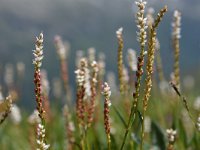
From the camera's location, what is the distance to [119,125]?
41.4 feet

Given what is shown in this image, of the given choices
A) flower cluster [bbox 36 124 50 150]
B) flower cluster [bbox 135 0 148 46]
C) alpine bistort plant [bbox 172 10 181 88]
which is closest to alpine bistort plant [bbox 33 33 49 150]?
flower cluster [bbox 36 124 50 150]

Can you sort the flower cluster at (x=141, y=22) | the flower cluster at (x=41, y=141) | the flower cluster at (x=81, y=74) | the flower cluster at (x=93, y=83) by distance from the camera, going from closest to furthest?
the flower cluster at (x=41, y=141) → the flower cluster at (x=141, y=22) → the flower cluster at (x=81, y=74) → the flower cluster at (x=93, y=83)

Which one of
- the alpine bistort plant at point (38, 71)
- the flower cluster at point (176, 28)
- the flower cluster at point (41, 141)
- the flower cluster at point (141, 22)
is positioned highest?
the flower cluster at point (176, 28)

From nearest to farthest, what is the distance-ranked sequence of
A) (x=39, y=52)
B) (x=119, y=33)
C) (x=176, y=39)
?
1. (x=39, y=52)
2. (x=119, y=33)
3. (x=176, y=39)

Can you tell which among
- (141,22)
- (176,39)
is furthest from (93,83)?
(176,39)

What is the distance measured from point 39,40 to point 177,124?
3410 mm

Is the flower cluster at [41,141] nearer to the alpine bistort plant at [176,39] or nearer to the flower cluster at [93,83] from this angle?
the flower cluster at [93,83]

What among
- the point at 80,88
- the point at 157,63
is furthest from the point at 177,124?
the point at 80,88

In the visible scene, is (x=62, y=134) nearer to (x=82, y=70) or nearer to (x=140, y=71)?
(x=82, y=70)

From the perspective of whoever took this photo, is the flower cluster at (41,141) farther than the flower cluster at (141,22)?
No

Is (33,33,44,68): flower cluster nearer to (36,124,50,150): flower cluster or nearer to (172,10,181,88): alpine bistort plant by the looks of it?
(36,124,50,150): flower cluster

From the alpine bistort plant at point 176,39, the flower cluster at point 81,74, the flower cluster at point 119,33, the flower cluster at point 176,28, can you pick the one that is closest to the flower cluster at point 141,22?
the flower cluster at point 119,33

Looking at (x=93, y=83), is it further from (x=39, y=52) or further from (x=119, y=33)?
(x=39, y=52)

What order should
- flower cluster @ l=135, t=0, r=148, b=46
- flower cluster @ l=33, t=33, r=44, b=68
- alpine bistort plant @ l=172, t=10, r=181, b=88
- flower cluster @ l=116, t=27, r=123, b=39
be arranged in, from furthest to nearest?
alpine bistort plant @ l=172, t=10, r=181, b=88
flower cluster @ l=116, t=27, r=123, b=39
flower cluster @ l=135, t=0, r=148, b=46
flower cluster @ l=33, t=33, r=44, b=68
